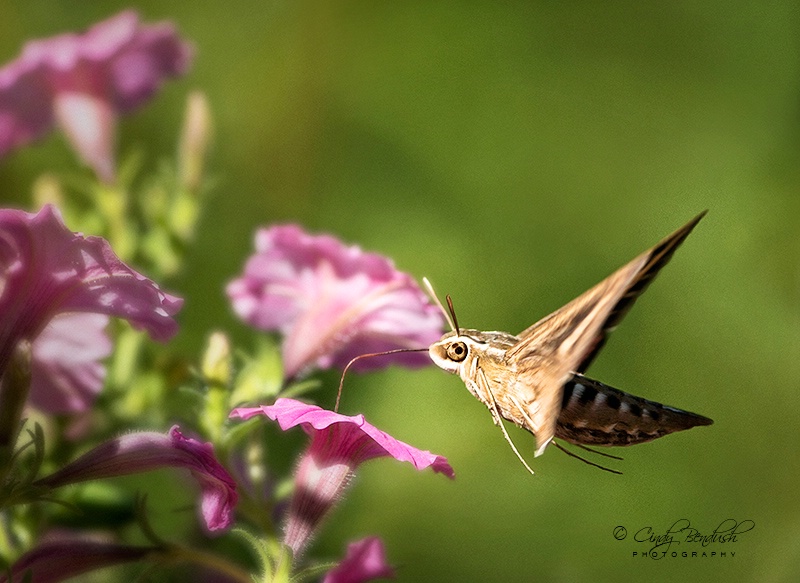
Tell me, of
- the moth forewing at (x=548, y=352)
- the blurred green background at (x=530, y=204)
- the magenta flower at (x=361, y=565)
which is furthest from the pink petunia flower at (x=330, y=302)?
the blurred green background at (x=530, y=204)

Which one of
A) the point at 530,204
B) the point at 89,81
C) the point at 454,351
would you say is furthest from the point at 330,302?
the point at 530,204

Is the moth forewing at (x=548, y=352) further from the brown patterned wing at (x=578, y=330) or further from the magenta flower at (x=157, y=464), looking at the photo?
the magenta flower at (x=157, y=464)

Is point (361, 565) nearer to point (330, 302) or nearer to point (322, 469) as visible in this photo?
point (322, 469)

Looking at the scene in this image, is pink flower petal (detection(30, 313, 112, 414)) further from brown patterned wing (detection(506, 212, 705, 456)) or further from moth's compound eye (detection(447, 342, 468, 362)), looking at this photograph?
brown patterned wing (detection(506, 212, 705, 456))

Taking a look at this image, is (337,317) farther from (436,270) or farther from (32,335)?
(436,270)

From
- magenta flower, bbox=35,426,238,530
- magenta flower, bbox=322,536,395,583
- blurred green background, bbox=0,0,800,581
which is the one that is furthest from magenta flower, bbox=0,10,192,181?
magenta flower, bbox=322,536,395,583
